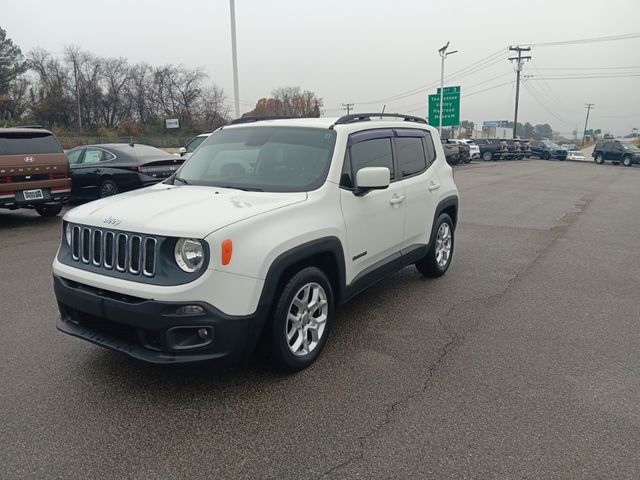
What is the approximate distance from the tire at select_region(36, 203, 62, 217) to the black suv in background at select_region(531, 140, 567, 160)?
4395 cm

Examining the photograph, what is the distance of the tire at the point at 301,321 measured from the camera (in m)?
3.39

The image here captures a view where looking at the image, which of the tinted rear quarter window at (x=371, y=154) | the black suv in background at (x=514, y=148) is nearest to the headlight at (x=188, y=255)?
the tinted rear quarter window at (x=371, y=154)

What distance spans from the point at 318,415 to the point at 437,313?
2.20 meters

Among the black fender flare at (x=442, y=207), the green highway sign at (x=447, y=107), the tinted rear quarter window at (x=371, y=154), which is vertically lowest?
the black fender flare at (x=442, y=207)

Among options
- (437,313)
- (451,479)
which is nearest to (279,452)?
(451,479)

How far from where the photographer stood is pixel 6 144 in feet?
29.6

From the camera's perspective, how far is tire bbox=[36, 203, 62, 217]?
10.6m

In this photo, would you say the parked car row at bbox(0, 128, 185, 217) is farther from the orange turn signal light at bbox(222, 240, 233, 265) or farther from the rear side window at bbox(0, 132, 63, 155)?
the orange turn signal light at bbox(222, 240, 233, 265)

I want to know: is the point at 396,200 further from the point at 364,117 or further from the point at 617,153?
the point at 617,153

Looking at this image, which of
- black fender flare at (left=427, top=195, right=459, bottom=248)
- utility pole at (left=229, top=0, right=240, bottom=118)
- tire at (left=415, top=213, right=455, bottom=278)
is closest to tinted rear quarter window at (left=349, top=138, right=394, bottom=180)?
black fender flare at (left=427, top=195, right=459, bottom=248)

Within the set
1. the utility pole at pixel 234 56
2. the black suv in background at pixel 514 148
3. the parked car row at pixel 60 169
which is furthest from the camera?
the black suv in background at pixel 514 148

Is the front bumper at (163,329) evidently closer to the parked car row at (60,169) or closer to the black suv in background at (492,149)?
the parked car row at (60,169)

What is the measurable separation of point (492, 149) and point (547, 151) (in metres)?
9.75

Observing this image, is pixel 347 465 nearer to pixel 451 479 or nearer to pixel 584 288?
pixel 451 479
